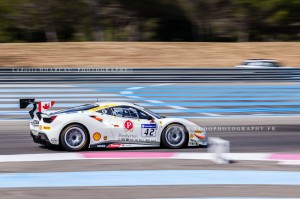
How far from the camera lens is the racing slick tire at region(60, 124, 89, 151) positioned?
38.1 feet

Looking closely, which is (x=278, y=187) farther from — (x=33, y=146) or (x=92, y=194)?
(x=33, y=146)

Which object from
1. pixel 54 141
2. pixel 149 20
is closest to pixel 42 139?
pixel 54 141

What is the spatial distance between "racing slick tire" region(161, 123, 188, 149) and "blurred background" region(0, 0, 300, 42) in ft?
74.6

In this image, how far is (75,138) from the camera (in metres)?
11.7

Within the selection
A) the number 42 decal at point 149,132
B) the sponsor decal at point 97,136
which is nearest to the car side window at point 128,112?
the number 42 decal at point 149,132

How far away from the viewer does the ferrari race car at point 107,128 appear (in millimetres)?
11633

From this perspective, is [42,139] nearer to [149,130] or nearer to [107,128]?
[107,128]

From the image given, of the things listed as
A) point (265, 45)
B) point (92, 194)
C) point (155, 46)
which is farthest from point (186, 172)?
point (265, 45)

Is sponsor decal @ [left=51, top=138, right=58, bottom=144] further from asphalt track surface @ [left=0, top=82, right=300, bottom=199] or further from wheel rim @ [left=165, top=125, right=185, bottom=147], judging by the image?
wheel rim @ [left=165, top=125, right=185, bottom=147]

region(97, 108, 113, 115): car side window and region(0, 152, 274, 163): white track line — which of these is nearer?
region(0, 152, 274, 163): white track line

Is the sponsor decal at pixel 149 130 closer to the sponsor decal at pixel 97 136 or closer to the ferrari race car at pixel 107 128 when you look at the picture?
the ferrari race car at pixel 107 128

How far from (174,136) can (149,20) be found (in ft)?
85.0

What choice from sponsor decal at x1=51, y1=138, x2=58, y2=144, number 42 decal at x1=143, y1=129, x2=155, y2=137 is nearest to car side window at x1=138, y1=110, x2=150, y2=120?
number 42 decal at x1=143, y1=129, x2=155, y2=137

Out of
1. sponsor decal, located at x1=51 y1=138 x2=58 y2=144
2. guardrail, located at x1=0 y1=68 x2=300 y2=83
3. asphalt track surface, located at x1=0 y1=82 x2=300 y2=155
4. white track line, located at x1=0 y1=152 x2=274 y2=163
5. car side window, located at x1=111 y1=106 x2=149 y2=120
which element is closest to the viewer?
white track line, located at x1=0 y1=152 x2=274 y2=163
